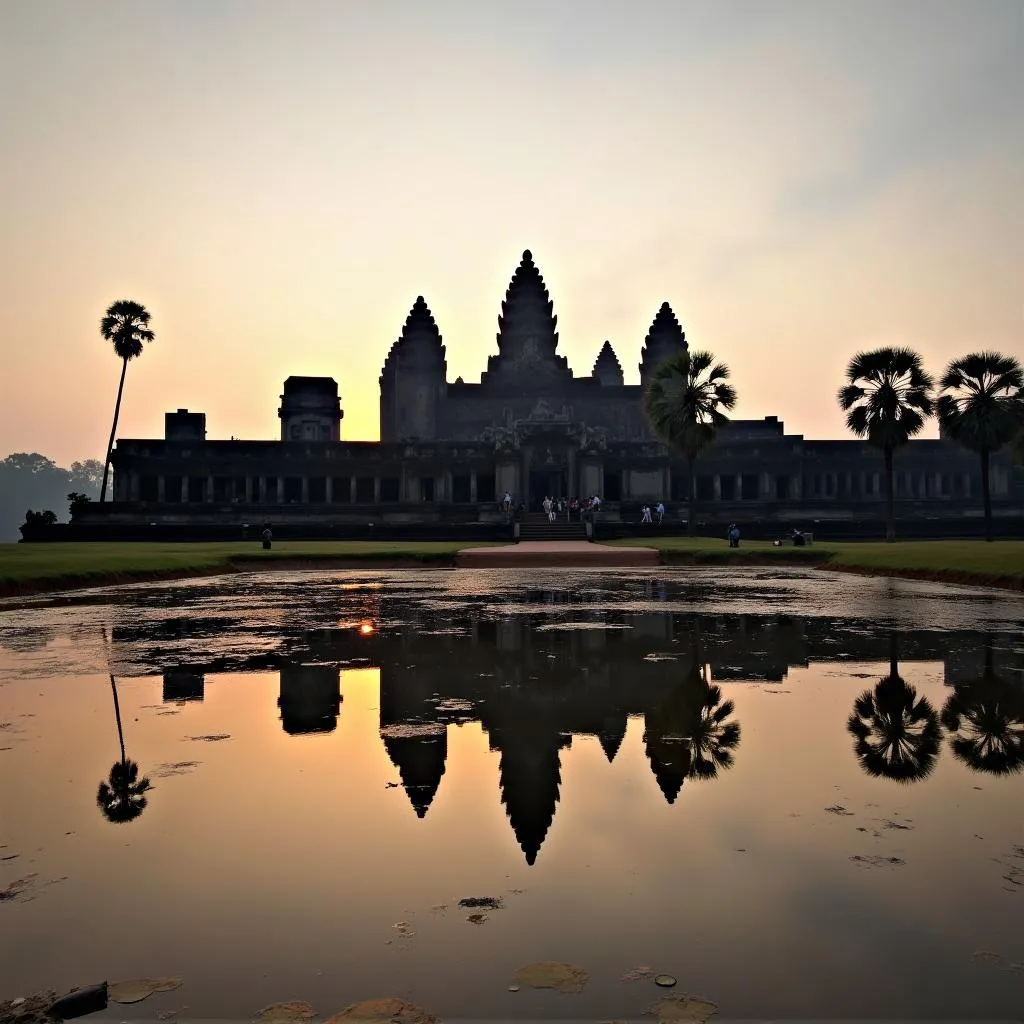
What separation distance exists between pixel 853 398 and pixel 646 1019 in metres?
48.4

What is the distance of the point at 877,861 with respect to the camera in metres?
4.43

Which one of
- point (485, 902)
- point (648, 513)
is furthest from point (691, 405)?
point (485, 902)

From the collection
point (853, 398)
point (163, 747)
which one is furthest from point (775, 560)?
point (163, 747)

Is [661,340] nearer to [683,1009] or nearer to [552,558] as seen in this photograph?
[552,558]

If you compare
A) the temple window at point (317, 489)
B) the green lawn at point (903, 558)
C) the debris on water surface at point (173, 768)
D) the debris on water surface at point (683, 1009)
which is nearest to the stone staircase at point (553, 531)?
the green lawn at point (903, 558)

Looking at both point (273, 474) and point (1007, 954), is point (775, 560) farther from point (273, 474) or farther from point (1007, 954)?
point (273, 474)

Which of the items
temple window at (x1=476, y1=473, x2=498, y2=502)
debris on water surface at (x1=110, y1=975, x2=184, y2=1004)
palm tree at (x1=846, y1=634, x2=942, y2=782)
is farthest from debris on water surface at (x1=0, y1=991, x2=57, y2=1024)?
temple window at (x1=476, y1=473, x2=498, y2=502)

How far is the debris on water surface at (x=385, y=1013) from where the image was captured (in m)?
3.12

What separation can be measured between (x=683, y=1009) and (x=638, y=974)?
0.86 ft

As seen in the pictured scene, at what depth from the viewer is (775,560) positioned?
34188 millimetres

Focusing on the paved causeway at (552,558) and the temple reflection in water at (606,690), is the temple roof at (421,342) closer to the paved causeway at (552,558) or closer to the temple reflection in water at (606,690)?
the paved causeway at (552,558)

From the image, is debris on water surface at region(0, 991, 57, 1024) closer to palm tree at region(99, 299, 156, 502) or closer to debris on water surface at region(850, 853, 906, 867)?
debris on water surface at region(850, 853, 906, 867)

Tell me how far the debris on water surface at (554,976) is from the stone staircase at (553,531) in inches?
1882

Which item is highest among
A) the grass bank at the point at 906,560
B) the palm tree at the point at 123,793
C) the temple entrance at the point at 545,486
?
the temple entrance at the point at 545,486
